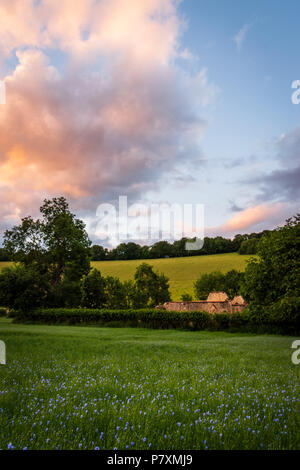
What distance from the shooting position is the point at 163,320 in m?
43.4

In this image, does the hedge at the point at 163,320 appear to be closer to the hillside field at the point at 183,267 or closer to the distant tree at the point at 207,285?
the hillside field at the point at 183,267

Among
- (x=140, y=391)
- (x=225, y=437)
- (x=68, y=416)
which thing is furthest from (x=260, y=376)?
(x=68, y=416)

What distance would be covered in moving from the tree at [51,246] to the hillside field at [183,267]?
41.4m

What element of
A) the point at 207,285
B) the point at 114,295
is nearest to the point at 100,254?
the point at 207,285

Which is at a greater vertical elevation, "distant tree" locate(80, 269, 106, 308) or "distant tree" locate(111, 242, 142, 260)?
"distant tree" locate(111, 242, 142, 260)

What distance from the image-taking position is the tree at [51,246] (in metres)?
55.4

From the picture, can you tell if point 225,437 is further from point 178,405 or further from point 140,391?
point 140,391

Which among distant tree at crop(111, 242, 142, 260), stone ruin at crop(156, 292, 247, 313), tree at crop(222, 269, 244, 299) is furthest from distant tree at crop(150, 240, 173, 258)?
stone ruin at crop(156, 292, 247, 313)

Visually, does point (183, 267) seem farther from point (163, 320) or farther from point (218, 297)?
point (163, 320)

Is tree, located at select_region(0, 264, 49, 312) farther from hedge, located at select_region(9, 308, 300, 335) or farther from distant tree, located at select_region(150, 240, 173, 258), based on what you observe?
distant tree, located at select_region(150, 240, 173, 258)

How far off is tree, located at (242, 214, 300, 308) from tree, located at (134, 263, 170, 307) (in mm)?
42694

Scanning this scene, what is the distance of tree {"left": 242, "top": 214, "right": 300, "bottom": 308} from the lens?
29.5 meters

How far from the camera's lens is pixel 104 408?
4941 millimetres
